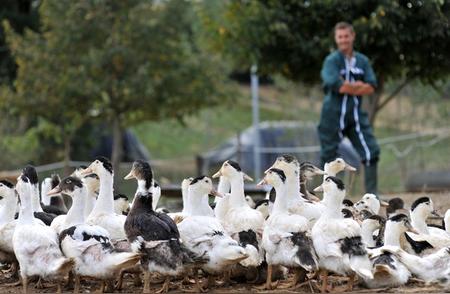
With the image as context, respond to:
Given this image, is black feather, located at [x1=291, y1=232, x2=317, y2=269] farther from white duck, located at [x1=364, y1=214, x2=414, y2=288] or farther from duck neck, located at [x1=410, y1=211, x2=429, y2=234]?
duck neck, located at [x1=410, y1=211, x2=429, y2=234]

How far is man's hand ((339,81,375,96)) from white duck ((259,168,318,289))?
14.2 ft

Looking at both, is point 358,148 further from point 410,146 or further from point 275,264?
point 410,146

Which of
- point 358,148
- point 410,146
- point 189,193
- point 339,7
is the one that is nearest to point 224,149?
point 410,146

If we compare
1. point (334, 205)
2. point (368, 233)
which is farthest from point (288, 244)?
point (368, 233)

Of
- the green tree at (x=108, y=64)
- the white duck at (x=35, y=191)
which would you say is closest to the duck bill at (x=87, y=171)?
the white duck at (x=35, y=191)

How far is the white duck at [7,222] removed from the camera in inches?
319

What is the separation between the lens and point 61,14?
19.5 metres

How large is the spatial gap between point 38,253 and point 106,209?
3.32ft

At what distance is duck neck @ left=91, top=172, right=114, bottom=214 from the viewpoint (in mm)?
8117

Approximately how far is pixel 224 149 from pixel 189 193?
17.8 metres

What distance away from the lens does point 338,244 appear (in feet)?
23.5

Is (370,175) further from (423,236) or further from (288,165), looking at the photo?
(423,236)

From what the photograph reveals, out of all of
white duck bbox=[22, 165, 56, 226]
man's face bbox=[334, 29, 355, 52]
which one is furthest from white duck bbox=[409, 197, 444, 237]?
man's face bbox=[334, 29, 355, 52]

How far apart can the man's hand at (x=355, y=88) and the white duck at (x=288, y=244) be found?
433 centimetres
